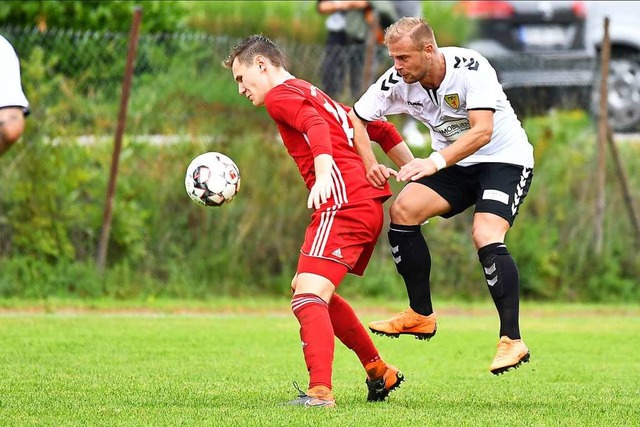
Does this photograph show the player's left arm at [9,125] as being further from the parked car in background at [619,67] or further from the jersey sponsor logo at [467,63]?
the parked car in background at [619,67]

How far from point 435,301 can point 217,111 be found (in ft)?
10.8

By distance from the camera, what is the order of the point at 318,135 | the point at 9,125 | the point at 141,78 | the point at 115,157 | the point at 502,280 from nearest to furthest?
the point at 9,125, the point at 318,135, the point at 502,280, the point at 115,157, the point at 141,78

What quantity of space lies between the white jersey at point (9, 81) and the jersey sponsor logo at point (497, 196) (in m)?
2.54

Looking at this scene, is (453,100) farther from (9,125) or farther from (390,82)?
(9,125)

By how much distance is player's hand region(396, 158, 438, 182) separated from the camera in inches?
256

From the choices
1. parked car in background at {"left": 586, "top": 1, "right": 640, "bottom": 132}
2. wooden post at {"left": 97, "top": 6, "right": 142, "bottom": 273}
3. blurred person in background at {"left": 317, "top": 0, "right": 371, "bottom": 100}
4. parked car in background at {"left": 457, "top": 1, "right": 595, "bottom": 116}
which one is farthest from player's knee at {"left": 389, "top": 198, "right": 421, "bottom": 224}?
parked car in background at {"left": 586, "top": 1, "right": 640, "bottom": 132}

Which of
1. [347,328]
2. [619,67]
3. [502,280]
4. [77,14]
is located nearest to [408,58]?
[502,280]

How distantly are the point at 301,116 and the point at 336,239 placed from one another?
656mm

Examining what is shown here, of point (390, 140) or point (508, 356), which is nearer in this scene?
point (508, 356)

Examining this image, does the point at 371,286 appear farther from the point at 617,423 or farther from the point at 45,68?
the point at 617,423

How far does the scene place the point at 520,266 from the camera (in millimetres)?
14305

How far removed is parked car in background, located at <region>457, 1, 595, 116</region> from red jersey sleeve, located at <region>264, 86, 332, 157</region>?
8772mm

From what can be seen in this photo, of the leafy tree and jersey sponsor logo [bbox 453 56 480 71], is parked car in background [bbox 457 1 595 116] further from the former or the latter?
jersey sponsor logo [bbox 453 56 480 71]

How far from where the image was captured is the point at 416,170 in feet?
21.4
